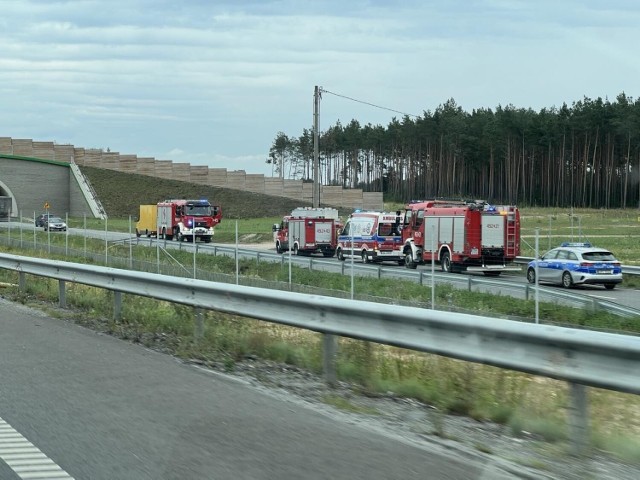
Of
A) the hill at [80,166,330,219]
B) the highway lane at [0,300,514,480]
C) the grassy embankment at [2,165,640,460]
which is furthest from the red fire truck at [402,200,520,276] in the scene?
the hill at [80,166,330,219]

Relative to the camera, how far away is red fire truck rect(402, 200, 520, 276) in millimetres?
40844

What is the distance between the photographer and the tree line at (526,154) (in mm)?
111062

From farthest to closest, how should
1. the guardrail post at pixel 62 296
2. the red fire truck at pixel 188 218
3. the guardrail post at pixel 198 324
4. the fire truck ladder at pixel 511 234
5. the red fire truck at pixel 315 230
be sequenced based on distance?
1. the red fire truck at pixel 188 218
2. the red fire truck at pixel 315 230
3. the fire truck ladder at pixel 511 234
4. the guardrail post at pixel 62 296
5. the guardrail post at pixel 198 324

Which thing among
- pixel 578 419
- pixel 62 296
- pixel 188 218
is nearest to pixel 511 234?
pixel 62 296

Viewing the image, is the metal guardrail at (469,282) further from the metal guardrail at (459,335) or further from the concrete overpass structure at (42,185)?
the concrete overpass structure at (42,185)

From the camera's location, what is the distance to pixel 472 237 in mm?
40750

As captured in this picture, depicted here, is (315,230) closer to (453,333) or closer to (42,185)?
(453,333)

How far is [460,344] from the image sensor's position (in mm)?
7879

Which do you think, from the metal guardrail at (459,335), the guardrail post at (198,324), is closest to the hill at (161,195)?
the guardrail post at (198,324)

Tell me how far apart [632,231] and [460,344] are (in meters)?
64.1

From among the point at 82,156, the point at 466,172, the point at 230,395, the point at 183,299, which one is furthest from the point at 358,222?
the point at 466,172

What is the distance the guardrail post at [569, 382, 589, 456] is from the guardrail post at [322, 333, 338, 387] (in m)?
3.10

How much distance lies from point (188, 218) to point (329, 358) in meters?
54.6

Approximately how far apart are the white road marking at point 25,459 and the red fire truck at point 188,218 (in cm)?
5605
